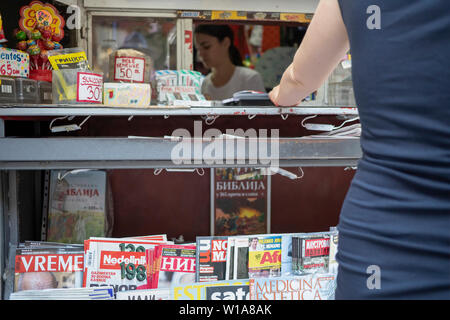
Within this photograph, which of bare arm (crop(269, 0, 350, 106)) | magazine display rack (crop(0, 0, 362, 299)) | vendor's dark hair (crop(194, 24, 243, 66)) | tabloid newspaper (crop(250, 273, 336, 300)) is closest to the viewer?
bare arm (crop(269, 0, 350, 106))

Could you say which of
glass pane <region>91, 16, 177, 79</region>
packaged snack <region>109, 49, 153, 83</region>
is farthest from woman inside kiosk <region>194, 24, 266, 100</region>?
packaged snack <region>109, 49, 153, 83</region>

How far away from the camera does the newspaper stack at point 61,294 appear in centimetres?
129

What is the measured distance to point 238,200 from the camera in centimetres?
181

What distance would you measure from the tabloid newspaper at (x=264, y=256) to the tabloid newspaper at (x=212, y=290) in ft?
0.24

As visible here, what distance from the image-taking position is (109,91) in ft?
4.42

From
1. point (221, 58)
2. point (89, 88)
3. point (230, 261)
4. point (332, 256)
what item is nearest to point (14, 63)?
point (89, 88)

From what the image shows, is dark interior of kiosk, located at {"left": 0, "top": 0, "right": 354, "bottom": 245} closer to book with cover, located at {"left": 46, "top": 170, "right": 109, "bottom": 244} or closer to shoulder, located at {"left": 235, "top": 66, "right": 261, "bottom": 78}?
book with cover, located at {"left": 46, "top": 170, "right": 109, "bottom": 244}

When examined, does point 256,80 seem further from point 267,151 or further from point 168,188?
point 267,151

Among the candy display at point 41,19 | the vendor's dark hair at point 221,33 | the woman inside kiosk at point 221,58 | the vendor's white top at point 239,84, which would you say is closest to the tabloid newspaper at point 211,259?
the candy display at point 41,19

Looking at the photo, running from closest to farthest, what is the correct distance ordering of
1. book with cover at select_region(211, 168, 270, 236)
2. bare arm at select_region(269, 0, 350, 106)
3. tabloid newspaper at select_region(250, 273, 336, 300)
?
bare arm at select_region(269, 0, 350, 106) → tabloid newspaper at select_region(250, 273, 336, 300) → book with cover at select_region(211, 168, 270, 236)

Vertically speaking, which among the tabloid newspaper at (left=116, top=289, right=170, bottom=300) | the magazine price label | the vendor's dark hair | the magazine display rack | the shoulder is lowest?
the tabloid newspaper at (left=116, top=289, right=170, bottom=300)

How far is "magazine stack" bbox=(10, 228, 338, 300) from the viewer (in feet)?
4.50

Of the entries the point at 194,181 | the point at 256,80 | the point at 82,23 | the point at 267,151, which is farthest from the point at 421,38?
the point at 256,80

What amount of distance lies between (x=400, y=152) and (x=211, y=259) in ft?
3.15
